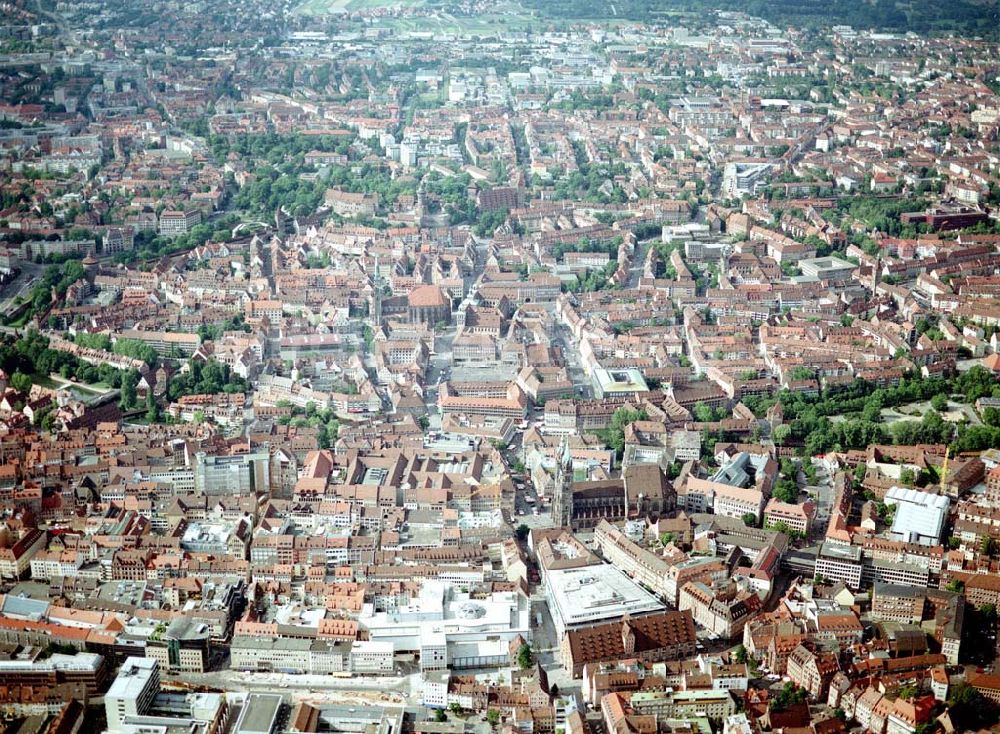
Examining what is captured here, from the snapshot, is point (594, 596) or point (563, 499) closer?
point (594, 596)

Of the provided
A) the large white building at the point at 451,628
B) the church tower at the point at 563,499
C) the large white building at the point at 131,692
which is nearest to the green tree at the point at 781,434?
the church tower at the point at 563,499

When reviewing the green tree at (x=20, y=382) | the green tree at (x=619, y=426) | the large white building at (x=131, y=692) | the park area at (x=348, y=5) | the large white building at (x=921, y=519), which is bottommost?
the green tree at (x=20, y=382)

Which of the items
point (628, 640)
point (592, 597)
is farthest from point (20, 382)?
point (628, 640)

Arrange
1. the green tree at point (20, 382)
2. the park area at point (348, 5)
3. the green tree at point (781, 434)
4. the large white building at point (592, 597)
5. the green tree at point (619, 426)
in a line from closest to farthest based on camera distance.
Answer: the large white building at point (592, 597) < the green tree at point (619, 426) < the green tree at point (781, 434) < the green tree at point (20, 382) < the park area at point (348, 5)

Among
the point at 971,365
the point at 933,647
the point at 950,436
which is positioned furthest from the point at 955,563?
the point at 971,365

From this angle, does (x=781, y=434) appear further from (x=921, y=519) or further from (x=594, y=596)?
(x=594, y=596)

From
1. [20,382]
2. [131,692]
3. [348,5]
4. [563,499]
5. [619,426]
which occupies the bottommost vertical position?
[20,382]

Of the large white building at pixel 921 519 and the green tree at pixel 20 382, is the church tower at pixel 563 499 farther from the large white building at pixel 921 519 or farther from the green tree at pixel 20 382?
the green tree at pixel 20 382

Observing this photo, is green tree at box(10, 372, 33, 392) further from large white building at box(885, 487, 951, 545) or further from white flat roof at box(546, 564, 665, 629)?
large white building at box(885, 487, 951, 545)

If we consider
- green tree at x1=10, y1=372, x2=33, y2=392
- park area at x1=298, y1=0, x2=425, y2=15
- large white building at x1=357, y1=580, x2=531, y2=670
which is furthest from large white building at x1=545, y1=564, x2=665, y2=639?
park area at x1=298, y1=0, x2=425, y2=15

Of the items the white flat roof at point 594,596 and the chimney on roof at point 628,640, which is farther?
the white flat roof at point 594,596

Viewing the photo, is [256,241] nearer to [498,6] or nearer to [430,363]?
[430,363]
